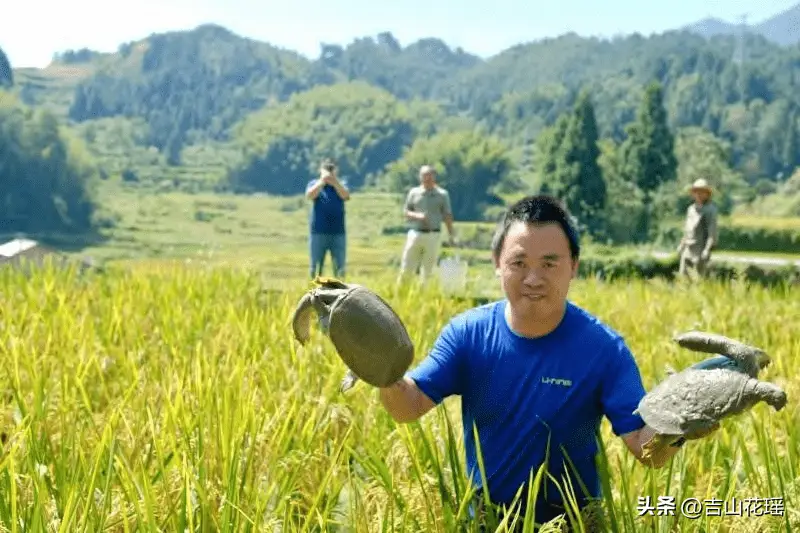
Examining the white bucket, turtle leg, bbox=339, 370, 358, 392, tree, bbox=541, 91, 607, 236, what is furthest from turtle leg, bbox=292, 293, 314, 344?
tree, bbox=541, 91, 607, 236

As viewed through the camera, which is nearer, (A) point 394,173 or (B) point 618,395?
(B) point 618,395

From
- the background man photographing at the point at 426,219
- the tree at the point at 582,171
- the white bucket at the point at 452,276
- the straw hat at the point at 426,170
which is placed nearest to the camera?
the white bucket at the point at 452,276

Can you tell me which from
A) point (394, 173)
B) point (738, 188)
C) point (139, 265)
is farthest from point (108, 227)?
point (139, 265)

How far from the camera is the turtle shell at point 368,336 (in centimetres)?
151

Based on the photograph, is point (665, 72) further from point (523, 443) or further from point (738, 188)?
point (523, 443)

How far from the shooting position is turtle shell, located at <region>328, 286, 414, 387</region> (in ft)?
4.97

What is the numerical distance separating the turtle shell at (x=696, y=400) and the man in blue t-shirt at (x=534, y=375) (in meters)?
0.16

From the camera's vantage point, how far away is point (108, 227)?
112 meters

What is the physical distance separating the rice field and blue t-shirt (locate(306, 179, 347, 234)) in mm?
3255

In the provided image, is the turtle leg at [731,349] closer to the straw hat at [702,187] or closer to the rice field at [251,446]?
the rice field at [251,446]

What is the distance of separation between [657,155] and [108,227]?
7447cm

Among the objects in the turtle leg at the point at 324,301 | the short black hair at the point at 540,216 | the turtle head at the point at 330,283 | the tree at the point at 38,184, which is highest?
the short black hair at the point at 540,216

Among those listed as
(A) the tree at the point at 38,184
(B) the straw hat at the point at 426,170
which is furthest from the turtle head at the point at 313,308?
(A) the tree at the point at 38,184

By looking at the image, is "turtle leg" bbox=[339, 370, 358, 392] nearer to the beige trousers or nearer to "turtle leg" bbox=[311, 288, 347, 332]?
"turtle leg" bbox=[311, 288, 347, 332]
